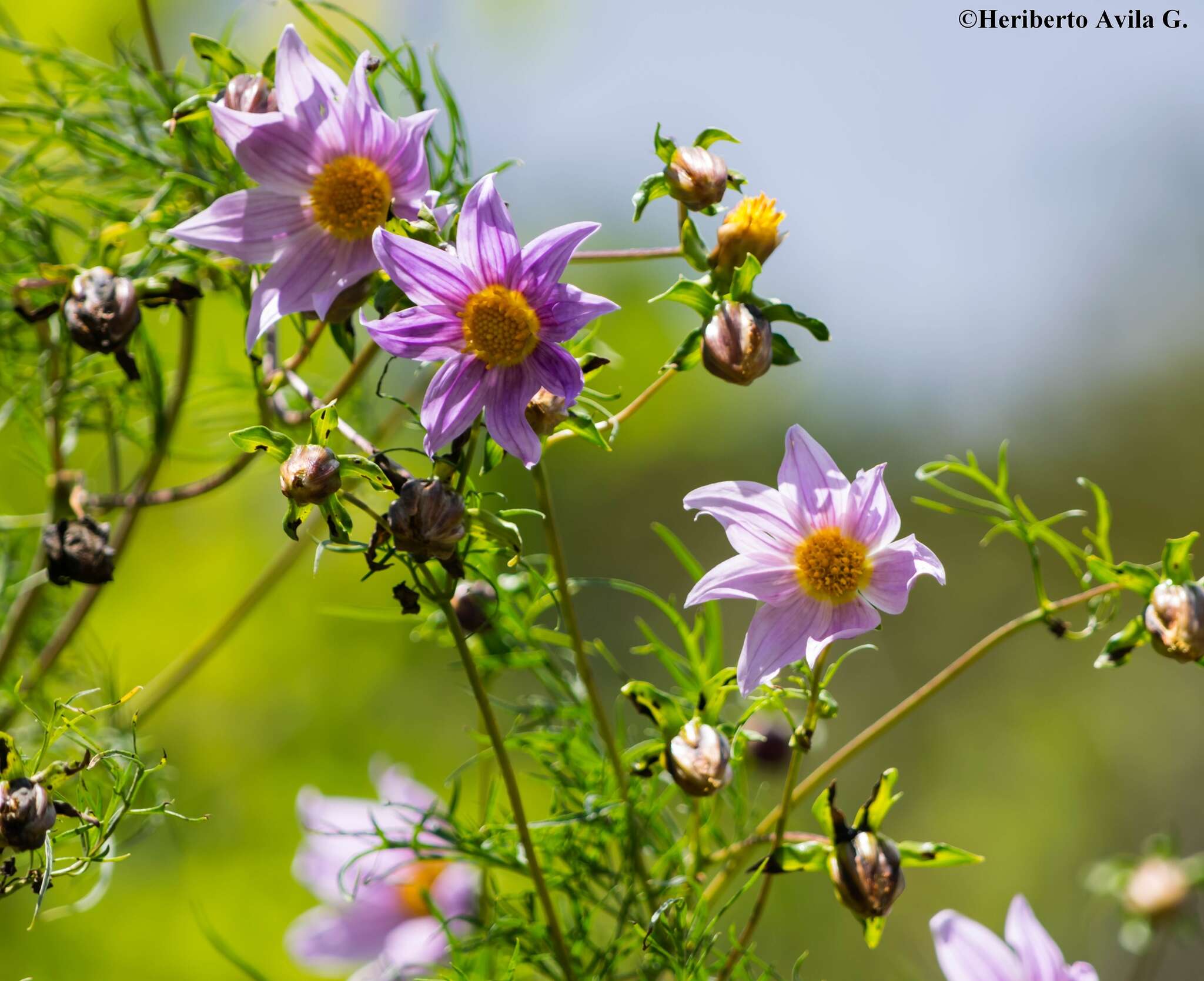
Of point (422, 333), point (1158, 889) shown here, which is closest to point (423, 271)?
point (422, 333)

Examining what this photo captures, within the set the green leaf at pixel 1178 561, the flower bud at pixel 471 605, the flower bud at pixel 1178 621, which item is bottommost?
the flower bud at pixel 471 605

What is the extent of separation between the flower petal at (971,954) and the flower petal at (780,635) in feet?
0.31

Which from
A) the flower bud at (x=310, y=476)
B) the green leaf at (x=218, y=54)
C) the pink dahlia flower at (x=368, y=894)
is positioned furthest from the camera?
the pink dahlia flower at (x=368, y=894)

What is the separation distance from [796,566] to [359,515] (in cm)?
122

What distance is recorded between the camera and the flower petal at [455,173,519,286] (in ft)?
1.12

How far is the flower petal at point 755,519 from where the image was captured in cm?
36

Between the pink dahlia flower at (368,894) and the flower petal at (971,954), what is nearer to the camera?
the flower petal at (971,954)

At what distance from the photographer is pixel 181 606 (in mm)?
1937

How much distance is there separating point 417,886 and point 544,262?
0.34 meters

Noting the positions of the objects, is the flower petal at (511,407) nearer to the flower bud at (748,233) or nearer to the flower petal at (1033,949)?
the flower bud at (748,233)

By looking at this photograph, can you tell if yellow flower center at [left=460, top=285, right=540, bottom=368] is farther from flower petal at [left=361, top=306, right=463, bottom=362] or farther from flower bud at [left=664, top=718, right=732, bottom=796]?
flower bud at [left=664, top=718, right=732, bottom=796]

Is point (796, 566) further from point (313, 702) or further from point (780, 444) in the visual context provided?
point (780, 444)

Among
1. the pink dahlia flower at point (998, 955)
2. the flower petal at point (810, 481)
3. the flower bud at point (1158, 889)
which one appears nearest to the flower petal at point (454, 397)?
the flower petal at point (810, 481)

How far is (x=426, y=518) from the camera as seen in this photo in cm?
31
